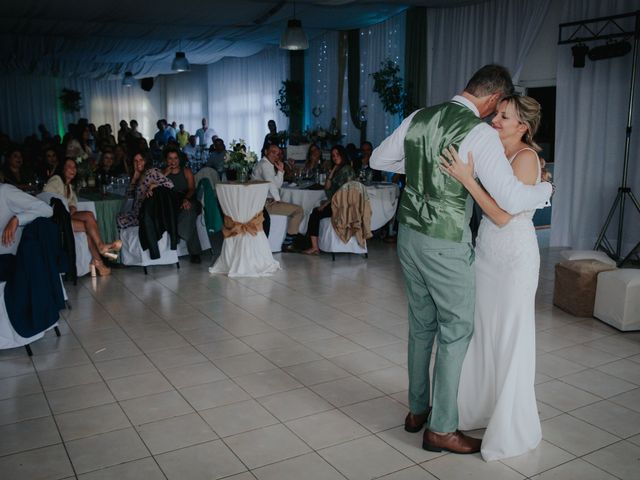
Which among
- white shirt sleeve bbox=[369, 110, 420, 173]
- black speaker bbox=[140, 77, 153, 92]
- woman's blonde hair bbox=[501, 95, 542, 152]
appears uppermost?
black speaker bbox=[140, 77, 153, 92]

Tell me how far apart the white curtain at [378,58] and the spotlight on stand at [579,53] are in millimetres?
3366

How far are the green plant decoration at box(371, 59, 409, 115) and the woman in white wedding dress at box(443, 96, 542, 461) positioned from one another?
691cm

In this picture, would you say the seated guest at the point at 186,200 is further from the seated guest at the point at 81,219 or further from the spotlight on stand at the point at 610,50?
the spotlight on stand at the point at 610,50

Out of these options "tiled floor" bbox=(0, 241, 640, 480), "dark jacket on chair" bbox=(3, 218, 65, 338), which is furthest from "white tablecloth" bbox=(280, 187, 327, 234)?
"dark jacket on chair" bbox=(3, 218, 65, 338)

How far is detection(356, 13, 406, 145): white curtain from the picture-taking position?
412 inches

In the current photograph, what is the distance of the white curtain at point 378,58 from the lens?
34.3 feet

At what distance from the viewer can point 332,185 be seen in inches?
288

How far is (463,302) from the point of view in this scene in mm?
2697

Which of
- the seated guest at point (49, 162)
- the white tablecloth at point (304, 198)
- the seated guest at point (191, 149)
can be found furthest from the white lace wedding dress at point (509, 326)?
the seated guest at point (191, 149)

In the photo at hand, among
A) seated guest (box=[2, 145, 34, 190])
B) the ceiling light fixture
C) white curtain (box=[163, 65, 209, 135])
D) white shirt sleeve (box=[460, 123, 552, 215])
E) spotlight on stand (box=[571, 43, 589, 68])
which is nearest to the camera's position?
white shirt sleeve (box=[460, 123, 552, 215])

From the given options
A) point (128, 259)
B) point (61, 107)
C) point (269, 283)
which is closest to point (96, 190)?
point (128, 259)

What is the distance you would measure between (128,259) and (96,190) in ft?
4.30

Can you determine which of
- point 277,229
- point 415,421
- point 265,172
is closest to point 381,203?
point 277,229

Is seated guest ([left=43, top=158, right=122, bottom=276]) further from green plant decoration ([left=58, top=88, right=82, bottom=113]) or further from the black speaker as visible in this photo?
the black speaker
